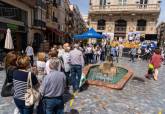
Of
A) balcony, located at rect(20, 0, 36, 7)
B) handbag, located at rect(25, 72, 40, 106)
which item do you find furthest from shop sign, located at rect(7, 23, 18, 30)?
handbag, located at rect(25, 72, 40, 106)

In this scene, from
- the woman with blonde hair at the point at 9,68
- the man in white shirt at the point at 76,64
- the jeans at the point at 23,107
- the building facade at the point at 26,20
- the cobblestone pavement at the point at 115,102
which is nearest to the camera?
the jeans at the point at 23,107

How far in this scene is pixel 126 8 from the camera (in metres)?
34.5

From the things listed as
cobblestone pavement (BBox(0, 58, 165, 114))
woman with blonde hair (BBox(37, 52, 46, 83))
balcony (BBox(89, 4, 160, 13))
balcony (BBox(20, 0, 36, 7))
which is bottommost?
cobblestone pavement (BBox(0, 58, 165, 114))

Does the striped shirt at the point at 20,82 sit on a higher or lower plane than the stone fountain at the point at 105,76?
higher

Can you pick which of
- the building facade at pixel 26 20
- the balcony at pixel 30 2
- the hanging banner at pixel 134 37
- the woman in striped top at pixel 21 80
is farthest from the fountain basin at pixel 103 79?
the hanging banner at pixel 134 37

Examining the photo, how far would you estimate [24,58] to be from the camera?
3623 mm

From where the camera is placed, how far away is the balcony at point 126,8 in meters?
33.6

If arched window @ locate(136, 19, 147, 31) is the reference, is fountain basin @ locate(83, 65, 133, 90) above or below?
below

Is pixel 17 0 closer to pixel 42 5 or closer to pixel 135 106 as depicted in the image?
pixel 42 5

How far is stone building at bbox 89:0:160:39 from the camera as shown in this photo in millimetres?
33812

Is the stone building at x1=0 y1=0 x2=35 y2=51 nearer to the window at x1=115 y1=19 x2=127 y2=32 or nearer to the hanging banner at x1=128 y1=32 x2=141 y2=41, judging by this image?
the hanging banner at x1=128 y1=32 x2=141 y2=41

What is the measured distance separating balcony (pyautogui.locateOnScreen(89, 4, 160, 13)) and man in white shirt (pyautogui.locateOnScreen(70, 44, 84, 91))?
1147 inches

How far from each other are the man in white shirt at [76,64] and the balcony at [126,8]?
29123mm

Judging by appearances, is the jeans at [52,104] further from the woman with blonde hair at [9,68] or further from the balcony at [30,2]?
the balcony at [30,2]
